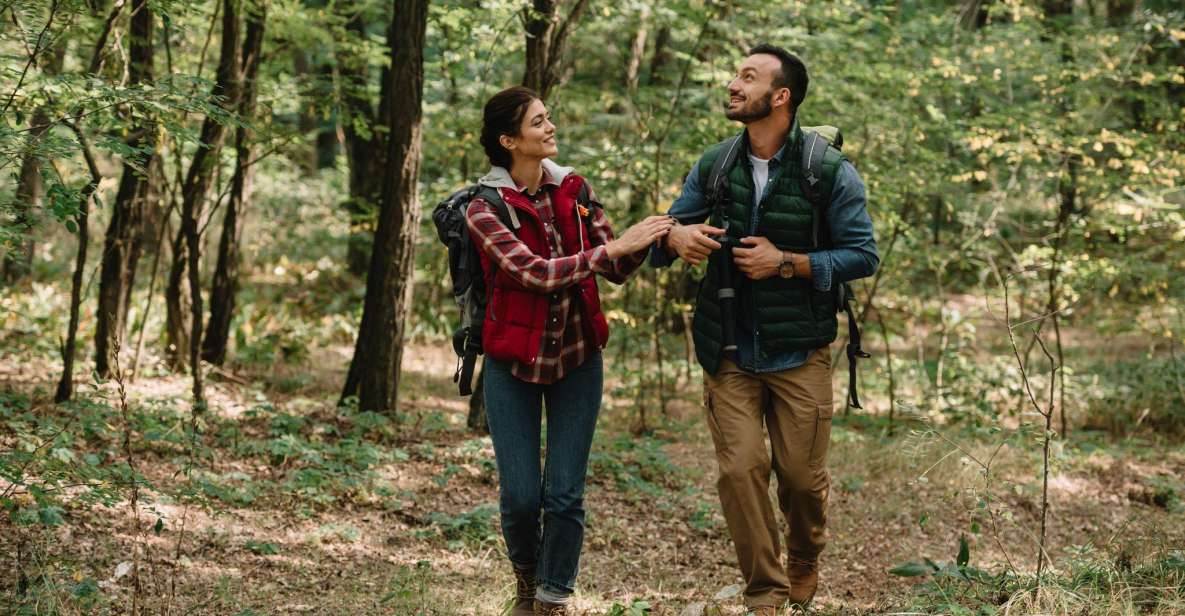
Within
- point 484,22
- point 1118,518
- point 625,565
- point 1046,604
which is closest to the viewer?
point 1046,604

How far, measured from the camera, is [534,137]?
3.82 metres

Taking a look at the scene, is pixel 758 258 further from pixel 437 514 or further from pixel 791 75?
pixel 437 514

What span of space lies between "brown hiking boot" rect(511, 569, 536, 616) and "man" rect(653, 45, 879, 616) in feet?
2.81

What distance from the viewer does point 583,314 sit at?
12.8ft

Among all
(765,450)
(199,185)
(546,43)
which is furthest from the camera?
(199,185)

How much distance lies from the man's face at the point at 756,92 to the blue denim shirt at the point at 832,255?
0.19 meters

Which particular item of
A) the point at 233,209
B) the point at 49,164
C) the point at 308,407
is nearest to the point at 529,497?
the point at 49,164

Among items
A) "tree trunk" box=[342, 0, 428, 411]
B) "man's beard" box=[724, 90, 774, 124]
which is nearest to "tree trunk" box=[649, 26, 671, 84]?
"tree trunk" box=[342, 0, 428, 411]

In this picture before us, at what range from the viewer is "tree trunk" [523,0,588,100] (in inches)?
294

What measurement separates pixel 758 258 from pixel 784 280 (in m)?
0.19

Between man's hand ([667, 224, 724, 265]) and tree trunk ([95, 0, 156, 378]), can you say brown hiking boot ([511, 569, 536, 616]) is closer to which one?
man's hand ([667, 224, 724, 265])

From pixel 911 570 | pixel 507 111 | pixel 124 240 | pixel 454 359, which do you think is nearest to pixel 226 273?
pixel 124 240

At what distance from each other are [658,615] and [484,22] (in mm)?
5428

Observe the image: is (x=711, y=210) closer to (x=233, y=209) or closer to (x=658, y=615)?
(x=658, y=615)
